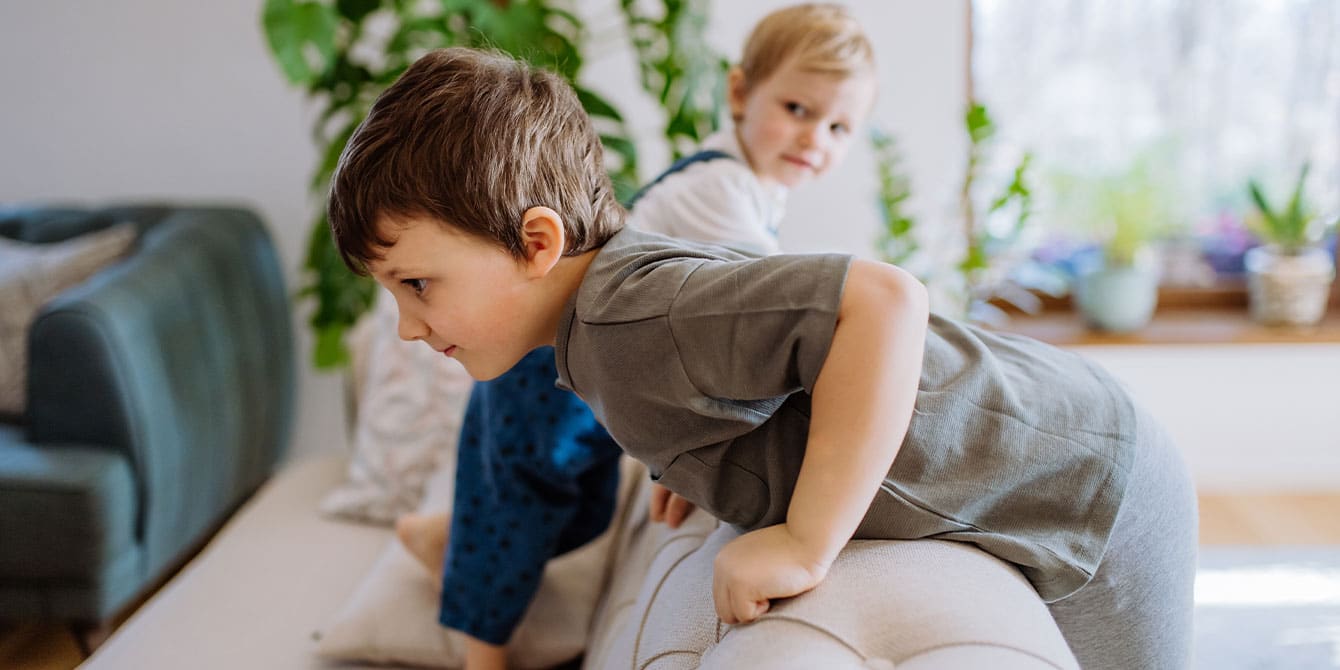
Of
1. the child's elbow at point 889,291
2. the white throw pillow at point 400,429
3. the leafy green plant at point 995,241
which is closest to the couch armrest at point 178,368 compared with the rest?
the white throw pillow at point 400,429

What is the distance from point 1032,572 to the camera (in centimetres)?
87

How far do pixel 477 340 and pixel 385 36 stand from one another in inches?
85.6

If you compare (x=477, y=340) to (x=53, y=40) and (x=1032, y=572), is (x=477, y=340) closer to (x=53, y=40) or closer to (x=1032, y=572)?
(x=1032, y=572)

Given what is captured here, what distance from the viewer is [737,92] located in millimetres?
1368

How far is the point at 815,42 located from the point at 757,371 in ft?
2.00

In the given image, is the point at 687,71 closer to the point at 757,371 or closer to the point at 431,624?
the point at 431,624

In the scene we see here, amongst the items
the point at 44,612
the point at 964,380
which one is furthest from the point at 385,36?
the point at 964,380

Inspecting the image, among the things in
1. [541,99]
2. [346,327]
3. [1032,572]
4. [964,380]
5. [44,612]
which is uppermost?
[541,99]

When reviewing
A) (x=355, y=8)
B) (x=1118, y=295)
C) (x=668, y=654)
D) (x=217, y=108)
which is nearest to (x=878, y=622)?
(x=668, y=654)

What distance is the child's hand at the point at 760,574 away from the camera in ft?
2.46

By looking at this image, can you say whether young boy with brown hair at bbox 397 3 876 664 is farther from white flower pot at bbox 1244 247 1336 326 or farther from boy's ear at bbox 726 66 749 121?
white flower pot at bbox 1244 247 1336 326

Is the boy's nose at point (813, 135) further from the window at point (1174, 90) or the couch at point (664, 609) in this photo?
the window at point (1174, 90)

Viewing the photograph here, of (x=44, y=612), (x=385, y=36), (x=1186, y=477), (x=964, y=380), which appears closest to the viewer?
(x=964, y=380)

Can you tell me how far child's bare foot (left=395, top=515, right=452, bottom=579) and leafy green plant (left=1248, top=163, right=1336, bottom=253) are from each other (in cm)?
244
